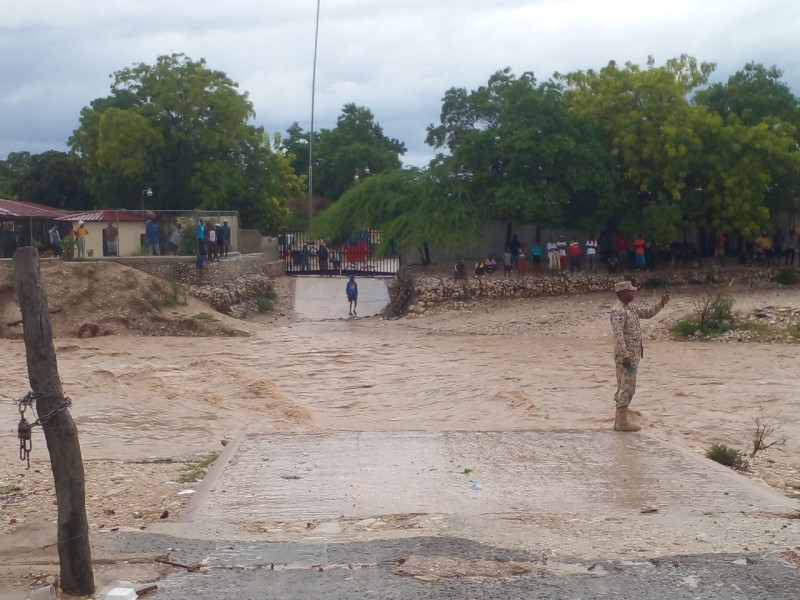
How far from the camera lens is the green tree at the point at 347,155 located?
65438 millimetres

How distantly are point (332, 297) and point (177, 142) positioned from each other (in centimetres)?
1078

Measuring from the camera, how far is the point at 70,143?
4525 cm

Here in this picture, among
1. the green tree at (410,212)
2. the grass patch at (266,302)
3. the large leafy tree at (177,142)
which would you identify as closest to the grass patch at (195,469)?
the green tree at (410,212)

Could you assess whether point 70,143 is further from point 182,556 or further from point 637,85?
point 182,556

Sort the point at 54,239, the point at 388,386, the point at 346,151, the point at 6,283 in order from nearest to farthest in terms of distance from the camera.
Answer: the point at 388,386 < the point at 6,283 < the point at 54,239 < the point at 346,151

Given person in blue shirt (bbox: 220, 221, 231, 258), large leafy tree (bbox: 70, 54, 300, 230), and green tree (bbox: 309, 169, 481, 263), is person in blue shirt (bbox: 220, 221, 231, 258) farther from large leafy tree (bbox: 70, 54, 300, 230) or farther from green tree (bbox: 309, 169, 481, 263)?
large leafy tree (bbox: 70, 54, 300, 230)

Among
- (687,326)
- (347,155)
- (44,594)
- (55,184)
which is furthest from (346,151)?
(44,594)

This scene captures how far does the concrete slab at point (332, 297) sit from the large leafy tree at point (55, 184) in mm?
15834

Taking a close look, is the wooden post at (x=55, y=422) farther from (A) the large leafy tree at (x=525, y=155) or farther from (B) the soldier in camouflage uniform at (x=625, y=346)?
(A) the large leafy tree at (x=525, y=155)

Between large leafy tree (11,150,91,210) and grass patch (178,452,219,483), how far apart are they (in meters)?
41.6

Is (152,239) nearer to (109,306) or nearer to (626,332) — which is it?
(109,306)

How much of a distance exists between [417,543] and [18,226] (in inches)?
1052

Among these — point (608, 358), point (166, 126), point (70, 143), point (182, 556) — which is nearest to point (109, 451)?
point (182, 556)

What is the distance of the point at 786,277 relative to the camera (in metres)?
33.3
